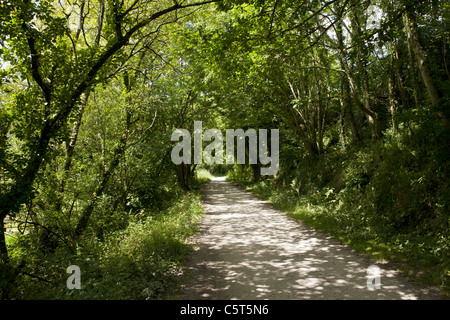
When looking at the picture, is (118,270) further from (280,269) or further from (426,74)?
(426,74)

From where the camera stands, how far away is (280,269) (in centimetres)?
558

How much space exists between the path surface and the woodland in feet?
1.54

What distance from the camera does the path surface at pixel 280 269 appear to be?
4.54 metres

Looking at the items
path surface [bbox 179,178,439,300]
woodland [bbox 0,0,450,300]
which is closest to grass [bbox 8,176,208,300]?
woodland [bbox 0,0,450,300]

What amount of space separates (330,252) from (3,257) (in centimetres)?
668

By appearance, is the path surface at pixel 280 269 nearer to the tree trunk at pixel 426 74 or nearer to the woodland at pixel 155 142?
the woodland at pixel 155 142

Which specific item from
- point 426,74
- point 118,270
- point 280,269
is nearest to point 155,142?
point 118,270

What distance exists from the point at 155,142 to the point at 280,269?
32.1ft

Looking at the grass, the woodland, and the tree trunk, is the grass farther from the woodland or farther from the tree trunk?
the tree trunk

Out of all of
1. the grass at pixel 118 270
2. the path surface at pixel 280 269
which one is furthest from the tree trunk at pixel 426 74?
the grass at pixel 118 270

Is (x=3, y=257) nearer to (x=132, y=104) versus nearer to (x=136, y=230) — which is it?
(x=136, y=230)

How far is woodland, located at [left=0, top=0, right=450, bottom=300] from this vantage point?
5145 mm

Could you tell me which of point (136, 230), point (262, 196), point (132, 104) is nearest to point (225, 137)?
point (262, 196)
